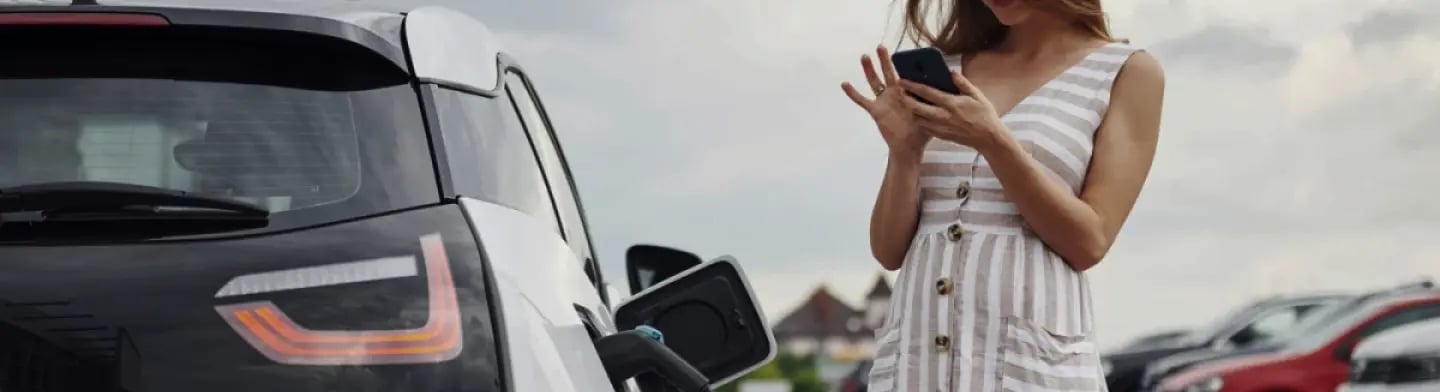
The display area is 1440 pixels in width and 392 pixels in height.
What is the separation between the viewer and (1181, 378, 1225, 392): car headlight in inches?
630

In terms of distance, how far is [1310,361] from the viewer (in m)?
16.1

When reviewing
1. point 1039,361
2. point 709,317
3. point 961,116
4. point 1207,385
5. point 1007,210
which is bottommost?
point 1207,385

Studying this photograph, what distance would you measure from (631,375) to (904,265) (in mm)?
466

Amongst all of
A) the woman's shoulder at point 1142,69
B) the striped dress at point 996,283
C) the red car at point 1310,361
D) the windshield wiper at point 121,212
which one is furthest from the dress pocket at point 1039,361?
the red car at point 1310,361

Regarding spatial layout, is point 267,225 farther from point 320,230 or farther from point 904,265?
point 904,265

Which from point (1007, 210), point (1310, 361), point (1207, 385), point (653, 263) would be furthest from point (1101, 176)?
point (1310, 361)

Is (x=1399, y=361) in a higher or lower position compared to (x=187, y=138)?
lower

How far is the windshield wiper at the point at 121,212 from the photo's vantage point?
3059 mm

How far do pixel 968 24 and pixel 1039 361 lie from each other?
64 cm

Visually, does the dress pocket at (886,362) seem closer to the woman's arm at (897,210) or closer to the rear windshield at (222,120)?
the woman's arm at (897,210)

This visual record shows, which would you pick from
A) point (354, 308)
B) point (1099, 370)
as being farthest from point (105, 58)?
point (1099, 370)

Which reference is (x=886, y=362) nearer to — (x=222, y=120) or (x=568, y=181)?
(x=222, y=120)

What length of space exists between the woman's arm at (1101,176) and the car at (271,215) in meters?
0.57

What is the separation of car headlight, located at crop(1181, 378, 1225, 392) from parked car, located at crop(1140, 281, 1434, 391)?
235 mm
